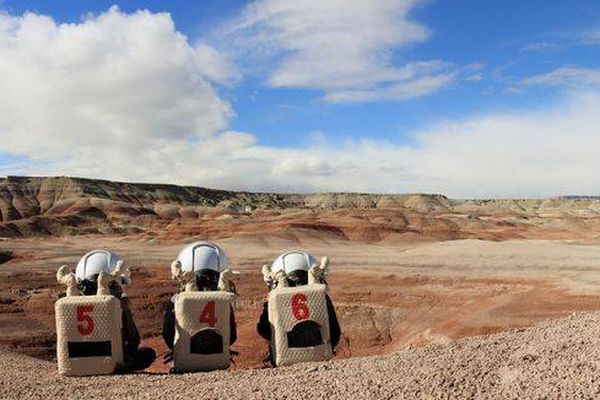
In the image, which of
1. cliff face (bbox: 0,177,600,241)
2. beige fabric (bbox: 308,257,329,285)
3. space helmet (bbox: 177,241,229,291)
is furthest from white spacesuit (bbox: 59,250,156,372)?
cliff face (bbox: 0,177,600,241)

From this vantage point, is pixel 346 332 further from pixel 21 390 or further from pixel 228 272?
pixel 21 390

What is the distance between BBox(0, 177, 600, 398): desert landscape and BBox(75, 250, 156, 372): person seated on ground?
1.79 ft

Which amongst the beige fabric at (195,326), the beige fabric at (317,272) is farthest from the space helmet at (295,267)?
the beige fabric at (195,326)

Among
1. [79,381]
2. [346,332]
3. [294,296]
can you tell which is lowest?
[346,332]

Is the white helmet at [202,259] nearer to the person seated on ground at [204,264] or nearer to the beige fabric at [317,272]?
the person seated on ground at [204,264]

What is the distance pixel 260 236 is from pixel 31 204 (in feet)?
248

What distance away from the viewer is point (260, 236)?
2515 inches

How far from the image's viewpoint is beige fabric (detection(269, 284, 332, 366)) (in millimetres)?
12539

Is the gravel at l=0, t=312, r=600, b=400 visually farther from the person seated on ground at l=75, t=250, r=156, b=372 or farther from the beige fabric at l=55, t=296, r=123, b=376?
the person seated on ground at l=75, t=250, r=156, b=372

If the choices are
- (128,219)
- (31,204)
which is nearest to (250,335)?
(128,219)

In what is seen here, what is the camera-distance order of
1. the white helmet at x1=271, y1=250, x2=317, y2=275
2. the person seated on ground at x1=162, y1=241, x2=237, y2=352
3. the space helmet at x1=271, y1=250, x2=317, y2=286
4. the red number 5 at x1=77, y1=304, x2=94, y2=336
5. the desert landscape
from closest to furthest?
the desert landscape < the red number 5 at x1=77, y1=304, x2=94, y2=336 < the person seated on ground at x1=162, y1=241, x2=237, y2=352 < the space helmet at x1=271, y1=250, x2=317, y2=286 < the white helmet at x1=271, y1=250, x2=317, y2=275

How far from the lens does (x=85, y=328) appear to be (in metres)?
12.2

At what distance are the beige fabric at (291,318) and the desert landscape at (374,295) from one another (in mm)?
1337

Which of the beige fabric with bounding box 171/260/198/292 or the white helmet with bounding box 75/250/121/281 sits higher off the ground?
the white helmet with bounding box 75/250/121/281
